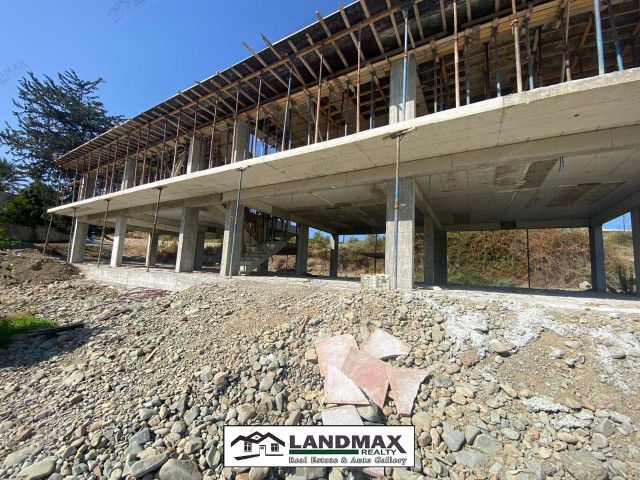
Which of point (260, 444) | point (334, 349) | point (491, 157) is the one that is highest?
point (491, 157)

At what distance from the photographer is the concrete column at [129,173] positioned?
15586mm

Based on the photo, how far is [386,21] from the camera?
268 inches

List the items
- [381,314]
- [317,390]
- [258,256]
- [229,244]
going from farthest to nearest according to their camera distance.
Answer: [258,256] → [229,244] → [381,314] → [317,390]

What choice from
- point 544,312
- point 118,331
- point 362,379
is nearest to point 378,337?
point 362,379

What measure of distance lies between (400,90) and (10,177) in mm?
34775

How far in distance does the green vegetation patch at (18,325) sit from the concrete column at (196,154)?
24.6 ft

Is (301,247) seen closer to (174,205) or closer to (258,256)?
(258,256)

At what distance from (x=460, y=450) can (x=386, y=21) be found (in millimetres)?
8693

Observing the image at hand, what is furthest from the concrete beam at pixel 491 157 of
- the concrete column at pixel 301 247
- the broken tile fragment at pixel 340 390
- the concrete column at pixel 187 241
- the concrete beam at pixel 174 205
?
the concrete column at pixel 301 247

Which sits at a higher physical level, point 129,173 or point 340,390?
point 129,173

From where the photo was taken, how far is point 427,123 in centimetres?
568

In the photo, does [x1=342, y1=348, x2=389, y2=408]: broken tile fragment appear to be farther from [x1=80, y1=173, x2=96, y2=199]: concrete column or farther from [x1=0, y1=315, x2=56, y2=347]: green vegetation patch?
[x1=80, y1=173, x2=96, y2=199]: concrete column

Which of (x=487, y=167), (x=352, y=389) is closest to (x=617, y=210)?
(x=487, y=167)
